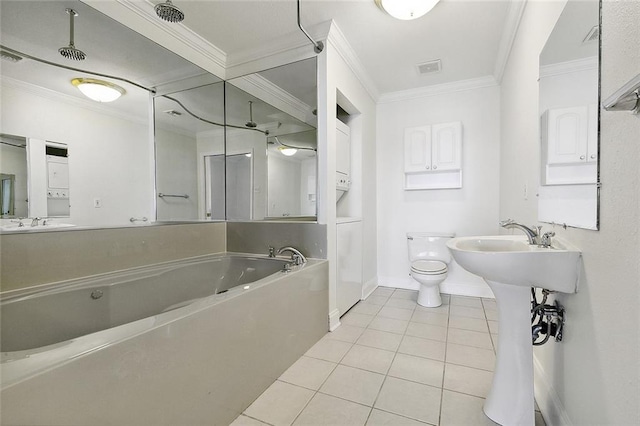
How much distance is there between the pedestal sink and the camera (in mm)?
1043

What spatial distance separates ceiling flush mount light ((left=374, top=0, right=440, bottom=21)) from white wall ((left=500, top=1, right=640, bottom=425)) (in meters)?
0.71

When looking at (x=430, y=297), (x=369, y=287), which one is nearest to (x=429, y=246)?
(x=430, y=297)

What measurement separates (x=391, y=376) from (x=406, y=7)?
90.5 inches

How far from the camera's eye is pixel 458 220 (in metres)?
3.06

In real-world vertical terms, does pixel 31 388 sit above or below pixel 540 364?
above

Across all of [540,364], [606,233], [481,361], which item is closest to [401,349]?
[481,361]

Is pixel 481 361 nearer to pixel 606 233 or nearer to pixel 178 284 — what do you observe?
pixel 606 233

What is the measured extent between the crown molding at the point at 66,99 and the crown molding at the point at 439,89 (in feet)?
8.56

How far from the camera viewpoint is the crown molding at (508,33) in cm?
185

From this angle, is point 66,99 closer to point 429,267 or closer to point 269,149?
point 269,149

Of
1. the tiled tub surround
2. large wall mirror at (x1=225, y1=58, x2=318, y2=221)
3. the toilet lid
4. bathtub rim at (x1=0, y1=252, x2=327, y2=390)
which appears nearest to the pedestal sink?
bathtub rim at (x1=0, y1=252, x2=327, y2=390)

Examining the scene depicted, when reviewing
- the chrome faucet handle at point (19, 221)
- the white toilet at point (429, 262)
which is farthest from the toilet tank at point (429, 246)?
the chrome faucet handle at point (19, 221)

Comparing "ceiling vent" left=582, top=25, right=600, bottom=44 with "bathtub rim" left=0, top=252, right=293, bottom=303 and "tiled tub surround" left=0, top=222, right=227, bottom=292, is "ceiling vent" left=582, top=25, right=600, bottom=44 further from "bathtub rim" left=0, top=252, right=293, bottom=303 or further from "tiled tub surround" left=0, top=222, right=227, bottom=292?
"tiled tub surround" left=0, top=222, right=227, bottom=292

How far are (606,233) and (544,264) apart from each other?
253 millimetres
